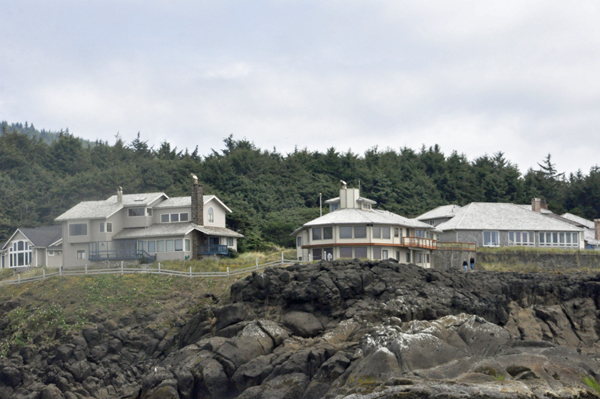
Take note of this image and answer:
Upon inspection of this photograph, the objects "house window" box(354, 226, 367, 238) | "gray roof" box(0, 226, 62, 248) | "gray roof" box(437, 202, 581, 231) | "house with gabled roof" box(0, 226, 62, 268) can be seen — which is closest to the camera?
"house window" box(354, 226, 367, 238)

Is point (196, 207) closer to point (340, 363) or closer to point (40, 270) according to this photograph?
point (40, 270)

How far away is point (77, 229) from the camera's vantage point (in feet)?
195

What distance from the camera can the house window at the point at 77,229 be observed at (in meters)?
59.3

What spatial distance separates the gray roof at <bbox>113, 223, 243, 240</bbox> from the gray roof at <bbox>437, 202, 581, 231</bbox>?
2195 cm

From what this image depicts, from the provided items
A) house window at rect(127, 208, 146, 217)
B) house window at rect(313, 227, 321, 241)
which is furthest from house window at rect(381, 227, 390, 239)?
house window at rect(127, 208, 146, 217)

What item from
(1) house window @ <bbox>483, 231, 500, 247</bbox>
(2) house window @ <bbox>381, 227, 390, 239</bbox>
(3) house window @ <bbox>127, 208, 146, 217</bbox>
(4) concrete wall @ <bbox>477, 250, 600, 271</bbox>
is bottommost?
(4) concrete wall @ <bbox>477, 250, 600, 271</bbox>

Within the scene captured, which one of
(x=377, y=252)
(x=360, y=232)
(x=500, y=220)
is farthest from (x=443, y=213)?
(x=360, y=232)

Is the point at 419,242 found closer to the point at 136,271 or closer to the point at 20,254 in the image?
the point at 136,271

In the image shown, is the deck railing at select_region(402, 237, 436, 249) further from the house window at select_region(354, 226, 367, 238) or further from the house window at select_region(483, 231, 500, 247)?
the house window at select_region(483, 231, 500, 247)

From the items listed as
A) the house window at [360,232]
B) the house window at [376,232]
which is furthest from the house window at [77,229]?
the house window at [376,232]

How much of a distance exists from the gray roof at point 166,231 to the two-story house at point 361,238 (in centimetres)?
742

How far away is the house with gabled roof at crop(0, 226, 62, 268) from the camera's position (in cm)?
6412

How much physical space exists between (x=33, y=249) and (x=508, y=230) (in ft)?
143

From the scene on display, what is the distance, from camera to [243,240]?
6544 centimetres
